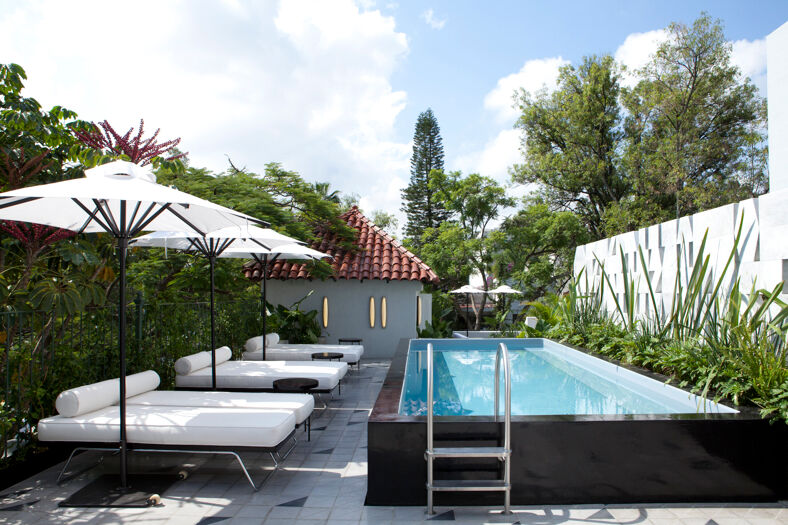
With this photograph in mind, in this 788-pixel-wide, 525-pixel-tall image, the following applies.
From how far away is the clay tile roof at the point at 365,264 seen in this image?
14562 millimetres

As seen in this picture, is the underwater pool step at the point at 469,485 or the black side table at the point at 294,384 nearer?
the underwater pool step at the point at 469,485

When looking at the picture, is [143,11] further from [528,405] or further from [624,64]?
[624,64]

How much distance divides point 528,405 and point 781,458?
147 inches

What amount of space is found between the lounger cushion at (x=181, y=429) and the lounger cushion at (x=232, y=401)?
0.47 meters

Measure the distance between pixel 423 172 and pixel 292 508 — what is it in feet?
109

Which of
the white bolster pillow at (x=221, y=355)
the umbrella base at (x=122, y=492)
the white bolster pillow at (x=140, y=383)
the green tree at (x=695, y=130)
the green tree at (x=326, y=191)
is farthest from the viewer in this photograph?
the green tree at (x=326, y=191)

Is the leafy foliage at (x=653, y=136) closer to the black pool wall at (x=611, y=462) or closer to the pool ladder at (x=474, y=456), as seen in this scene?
the black pool wall at (x=611, y=462)

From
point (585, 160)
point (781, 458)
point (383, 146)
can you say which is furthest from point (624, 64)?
point (781, 458)

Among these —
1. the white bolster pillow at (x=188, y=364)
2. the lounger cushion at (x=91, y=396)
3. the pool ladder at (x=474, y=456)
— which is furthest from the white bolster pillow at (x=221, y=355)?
the pool ladder at (x=474, y=456)

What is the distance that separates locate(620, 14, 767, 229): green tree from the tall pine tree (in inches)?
586

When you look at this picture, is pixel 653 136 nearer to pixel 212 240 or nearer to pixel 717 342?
pixel 717 342

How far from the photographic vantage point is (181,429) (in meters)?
4.69

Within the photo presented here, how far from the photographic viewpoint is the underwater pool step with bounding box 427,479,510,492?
4004 mm

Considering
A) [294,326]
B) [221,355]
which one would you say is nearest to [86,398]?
[221,355]
